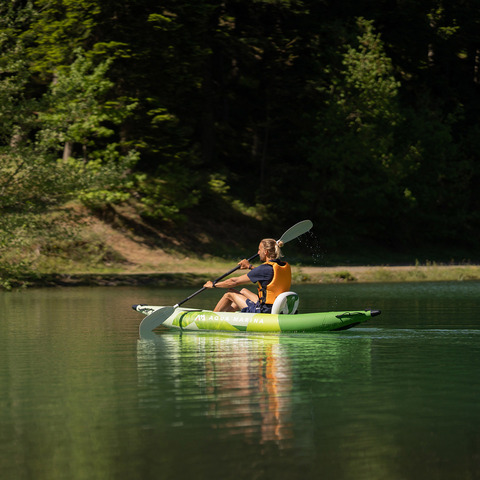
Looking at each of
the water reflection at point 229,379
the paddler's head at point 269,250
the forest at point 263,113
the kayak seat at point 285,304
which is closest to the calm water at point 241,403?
the water reflection at point 229,379

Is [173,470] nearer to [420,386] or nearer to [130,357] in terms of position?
[420,386]

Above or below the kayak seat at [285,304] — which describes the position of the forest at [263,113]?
above

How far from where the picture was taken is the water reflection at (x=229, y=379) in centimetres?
945

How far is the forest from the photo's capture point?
1515 inches

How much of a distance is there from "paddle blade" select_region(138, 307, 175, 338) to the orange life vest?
203 centimetres

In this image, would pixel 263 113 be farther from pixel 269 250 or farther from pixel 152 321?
pixel 269 250

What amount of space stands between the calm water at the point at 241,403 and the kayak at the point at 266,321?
23cm

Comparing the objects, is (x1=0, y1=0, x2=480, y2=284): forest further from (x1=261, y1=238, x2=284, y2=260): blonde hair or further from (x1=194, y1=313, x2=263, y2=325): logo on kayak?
(x1=261, y1=238, x2=284, y2=260): blonde hair

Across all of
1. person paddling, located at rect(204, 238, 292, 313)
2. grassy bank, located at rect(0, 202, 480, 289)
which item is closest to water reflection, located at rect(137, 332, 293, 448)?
person paddling, located at rect(204, 238, 292, 313)

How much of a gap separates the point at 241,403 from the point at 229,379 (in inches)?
66.4

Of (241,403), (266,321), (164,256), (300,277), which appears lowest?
(241,403)

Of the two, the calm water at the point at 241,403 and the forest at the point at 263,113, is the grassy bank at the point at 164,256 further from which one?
the calm water at the point at 241,403

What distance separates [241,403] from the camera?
10.5m

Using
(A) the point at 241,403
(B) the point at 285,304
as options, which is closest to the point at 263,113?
(B) the point at 285,304
